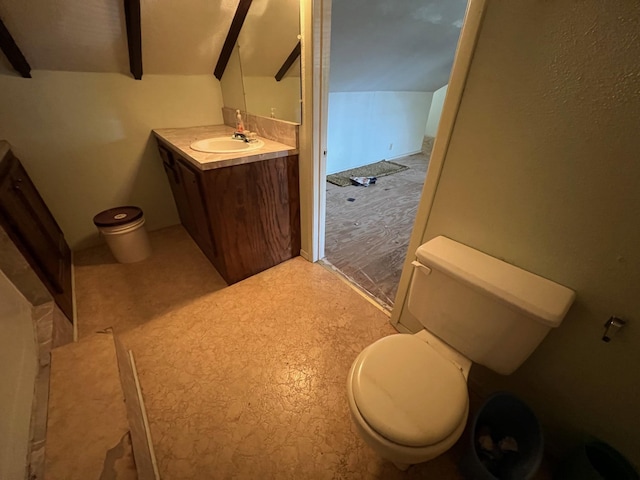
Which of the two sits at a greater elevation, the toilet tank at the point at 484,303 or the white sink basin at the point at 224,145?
the white sink basin at the point at 224,145

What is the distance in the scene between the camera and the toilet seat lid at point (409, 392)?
30.1 inches


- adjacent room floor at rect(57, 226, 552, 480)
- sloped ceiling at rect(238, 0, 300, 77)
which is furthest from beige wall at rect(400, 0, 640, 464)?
sloped ceiling at rect(238, 0, 300, 77)

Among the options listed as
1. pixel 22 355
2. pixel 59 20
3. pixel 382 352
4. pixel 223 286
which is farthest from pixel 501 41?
pixel 59 20

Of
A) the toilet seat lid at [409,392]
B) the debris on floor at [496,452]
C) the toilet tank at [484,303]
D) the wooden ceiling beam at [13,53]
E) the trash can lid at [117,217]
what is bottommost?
the debris on floor at [496,452]

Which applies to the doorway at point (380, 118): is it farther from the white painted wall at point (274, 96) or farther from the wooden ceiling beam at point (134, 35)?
the wooden ceiling beam at point (134, 35)

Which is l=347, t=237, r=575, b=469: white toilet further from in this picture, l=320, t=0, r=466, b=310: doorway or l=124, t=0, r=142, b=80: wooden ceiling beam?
l=124, t=0, r=142, b=80: wooden ceiling beam

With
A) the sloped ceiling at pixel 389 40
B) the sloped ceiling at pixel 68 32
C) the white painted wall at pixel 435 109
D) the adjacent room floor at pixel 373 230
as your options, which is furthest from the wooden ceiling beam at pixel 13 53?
the white painted wall at pixel 435 109

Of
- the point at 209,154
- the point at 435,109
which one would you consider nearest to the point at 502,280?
the point at 209,154

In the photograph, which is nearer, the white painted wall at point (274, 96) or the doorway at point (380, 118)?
the white painted wall at point (274, 96)

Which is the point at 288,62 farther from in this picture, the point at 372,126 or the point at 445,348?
the point at 372,126

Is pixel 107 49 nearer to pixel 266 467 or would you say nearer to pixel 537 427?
pixel 266 467

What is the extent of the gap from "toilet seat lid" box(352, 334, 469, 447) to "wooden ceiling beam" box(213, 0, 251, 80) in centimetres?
211

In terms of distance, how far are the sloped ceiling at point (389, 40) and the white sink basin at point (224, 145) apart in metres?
1.14

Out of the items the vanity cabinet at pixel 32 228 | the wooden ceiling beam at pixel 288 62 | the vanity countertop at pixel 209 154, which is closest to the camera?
the vanity cabinet at pixel 32 228
